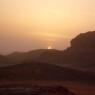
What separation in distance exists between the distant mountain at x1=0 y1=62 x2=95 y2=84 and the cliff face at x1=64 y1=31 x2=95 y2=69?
10398 millimetres

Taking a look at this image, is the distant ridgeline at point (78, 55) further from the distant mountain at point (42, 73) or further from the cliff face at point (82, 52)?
the distant mountain at point (42, 73)

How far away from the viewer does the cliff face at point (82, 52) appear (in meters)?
57.5

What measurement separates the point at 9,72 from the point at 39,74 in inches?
157

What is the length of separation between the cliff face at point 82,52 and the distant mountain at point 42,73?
10.4 meters

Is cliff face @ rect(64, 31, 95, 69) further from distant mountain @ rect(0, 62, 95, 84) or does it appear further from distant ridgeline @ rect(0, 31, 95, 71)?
distant mountain @ rect(0, 62, 95, 84)

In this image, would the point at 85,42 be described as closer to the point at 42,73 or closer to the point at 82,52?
the point at 82,52

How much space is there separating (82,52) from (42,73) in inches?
800

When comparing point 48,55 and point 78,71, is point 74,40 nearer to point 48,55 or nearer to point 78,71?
point 48,55

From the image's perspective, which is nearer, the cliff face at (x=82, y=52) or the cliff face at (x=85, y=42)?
the cliff face at (x=82, y=52)

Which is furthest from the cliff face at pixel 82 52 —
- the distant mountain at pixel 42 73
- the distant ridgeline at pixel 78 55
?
the distant mountain at pixel 42 73

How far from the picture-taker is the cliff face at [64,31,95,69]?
57.5m

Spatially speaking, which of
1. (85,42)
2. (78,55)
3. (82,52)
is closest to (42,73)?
(78,55)

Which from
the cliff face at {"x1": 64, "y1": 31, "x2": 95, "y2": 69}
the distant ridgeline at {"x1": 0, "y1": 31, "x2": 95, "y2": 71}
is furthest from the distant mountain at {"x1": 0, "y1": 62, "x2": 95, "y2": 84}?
the distant ridgeline at {"x1": 0, "y1": 31, "x2": 95, "y2": 71}

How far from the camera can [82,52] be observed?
6216cm
